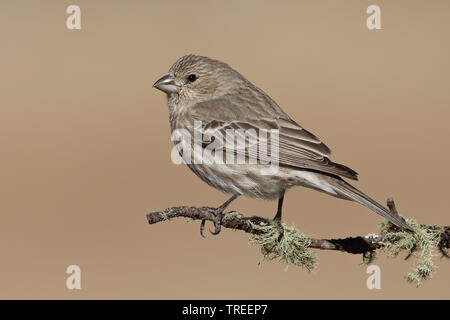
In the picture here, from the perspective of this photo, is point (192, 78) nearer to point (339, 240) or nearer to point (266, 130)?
point (266, 130)

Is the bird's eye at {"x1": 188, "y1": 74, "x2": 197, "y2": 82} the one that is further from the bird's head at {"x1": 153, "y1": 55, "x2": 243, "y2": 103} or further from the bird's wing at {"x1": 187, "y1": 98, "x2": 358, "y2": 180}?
the bird's wing at {"x1": 187, "y1": 98, "x2": 358, "y2": 180}

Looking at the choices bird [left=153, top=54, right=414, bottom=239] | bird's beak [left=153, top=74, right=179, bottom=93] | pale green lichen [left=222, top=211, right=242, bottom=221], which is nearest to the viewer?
pale green lichen [left=222, top=211, right=242, bottom=221]

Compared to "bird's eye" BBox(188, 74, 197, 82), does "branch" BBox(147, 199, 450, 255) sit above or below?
below

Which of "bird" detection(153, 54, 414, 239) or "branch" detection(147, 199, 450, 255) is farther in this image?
"bird" detection(153, 54, 414, 239)

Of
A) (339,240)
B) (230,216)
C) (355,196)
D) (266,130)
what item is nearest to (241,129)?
(266,130)

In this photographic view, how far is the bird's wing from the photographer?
4828mm

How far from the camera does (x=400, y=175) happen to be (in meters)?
9.07

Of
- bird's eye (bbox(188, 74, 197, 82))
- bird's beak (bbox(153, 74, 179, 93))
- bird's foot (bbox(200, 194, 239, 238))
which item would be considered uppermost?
bird's eye (bbox(188, 74, 197, 82))

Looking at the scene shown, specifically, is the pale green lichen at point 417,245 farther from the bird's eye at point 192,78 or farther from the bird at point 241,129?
the bird's eye at point 192,78

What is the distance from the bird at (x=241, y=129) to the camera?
15.6ft

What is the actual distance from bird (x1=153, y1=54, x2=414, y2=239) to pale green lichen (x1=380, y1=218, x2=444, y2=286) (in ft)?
0.43

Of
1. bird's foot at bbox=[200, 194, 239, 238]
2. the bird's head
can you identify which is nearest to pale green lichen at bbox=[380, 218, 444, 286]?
bird's foot at bbox=[200, 194, 239, 238]

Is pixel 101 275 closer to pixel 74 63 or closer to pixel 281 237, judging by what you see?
pixel 281 237

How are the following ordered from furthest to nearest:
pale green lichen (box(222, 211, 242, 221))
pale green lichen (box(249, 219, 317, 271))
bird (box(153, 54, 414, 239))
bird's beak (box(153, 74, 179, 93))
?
bird's beak (box(153, 74, 179, 93))
bird (box(153, 54, 414, 239))
pale green lichen (box(249, 219, 317, 271))
pale green lichen (box(222, 211, 242, 221))
